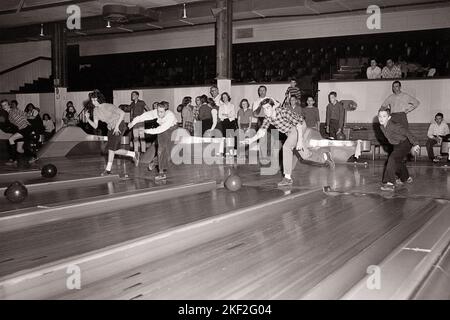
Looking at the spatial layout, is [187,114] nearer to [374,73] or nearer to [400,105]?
[374,73]

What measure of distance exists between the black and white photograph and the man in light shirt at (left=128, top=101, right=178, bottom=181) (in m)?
0.03

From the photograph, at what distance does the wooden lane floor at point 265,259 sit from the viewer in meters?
2.21

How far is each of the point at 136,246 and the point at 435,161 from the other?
718cm

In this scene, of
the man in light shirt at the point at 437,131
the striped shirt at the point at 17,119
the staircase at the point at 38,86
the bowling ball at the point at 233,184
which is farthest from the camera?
the staircase at the point at 38,86

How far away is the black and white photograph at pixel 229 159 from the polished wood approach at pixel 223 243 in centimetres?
2

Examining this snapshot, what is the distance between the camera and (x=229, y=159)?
8344 mm

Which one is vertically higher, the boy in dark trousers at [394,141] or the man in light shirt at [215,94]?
the man in light shirt at [215,94]

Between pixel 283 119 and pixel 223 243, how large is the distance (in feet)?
7.71

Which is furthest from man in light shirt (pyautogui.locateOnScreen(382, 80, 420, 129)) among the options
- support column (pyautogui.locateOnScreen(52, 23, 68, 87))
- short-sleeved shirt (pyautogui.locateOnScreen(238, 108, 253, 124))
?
support column (pyautogui.locateOnScreen(52, 23, 68, 87))

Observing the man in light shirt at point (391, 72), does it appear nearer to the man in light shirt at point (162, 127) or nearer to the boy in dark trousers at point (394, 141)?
the boy in dark trousers at point (394, 141)

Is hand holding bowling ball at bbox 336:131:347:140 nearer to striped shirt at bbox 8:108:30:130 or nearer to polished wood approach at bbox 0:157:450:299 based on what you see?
polished wood approach at bbox 0:157:450:299

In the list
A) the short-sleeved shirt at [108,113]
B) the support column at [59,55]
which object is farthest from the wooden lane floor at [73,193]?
the support column at [59,55]

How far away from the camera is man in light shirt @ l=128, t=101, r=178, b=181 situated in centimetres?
563
